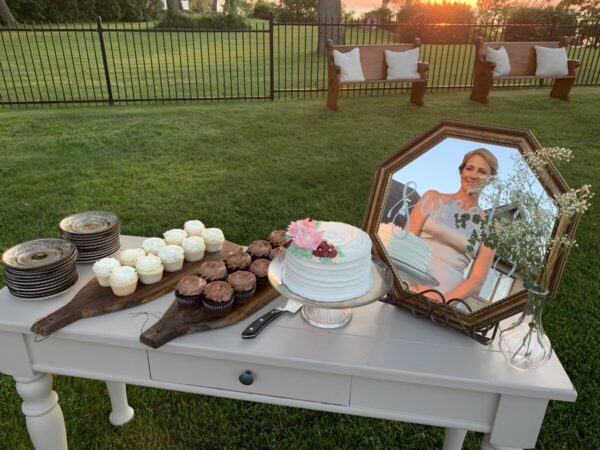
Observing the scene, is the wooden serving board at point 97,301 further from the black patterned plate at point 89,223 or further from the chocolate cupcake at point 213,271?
the black patterned plate at point 89,223

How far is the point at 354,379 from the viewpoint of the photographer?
4.60 ft

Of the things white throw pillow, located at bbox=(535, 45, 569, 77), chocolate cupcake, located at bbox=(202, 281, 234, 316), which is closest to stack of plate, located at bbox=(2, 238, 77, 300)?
chocolate cupcake, located at bbox=(202, 281, 234, 316)

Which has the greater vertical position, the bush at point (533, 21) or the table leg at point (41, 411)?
the bush at point (533, 21)

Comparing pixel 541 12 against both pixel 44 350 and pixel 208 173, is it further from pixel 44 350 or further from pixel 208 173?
pixel 44 350

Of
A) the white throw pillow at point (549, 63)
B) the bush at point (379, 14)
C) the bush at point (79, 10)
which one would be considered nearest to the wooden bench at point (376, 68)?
the white throw pillow at point (549, 63)

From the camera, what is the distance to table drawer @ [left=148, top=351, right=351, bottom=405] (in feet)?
4.68

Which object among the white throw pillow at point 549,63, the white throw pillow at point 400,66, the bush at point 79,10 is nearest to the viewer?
the white throw pillow at point 400,66

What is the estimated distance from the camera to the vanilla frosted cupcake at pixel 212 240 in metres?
1.90

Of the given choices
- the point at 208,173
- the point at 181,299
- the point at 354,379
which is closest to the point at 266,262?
the point at 181,299

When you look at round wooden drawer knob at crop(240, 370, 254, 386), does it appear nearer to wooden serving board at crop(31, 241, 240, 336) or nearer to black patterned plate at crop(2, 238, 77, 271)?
wooden serving board at crop(31, 241, 240, 336)

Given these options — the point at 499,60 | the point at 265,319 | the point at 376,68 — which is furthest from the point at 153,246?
the point at 499,60

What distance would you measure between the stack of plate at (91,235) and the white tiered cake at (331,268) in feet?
2.70

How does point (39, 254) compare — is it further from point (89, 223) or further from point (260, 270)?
point (260, 270)

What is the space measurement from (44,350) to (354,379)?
99 centimetres
